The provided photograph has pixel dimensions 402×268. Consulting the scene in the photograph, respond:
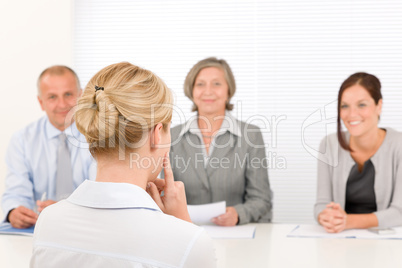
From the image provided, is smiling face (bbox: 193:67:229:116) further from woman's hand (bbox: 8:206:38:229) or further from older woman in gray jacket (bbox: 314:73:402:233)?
woman's hand (bbox: 8:206:38:229)

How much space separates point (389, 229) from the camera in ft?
8.52

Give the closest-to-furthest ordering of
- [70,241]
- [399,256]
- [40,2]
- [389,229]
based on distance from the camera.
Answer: [70,241], [399,256], [389,229], [40,2]

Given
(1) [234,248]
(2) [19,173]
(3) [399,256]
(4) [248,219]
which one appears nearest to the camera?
(3) [399,256]

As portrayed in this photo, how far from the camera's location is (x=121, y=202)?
47.8 inches

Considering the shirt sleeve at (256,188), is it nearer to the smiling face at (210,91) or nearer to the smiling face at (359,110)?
the smiling face at (210,91)

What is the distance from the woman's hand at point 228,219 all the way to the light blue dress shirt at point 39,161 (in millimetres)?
856

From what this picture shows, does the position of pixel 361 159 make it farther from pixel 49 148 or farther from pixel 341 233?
pixel 49 148

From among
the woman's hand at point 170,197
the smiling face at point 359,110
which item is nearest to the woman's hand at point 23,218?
the woman's hand at point 170,197

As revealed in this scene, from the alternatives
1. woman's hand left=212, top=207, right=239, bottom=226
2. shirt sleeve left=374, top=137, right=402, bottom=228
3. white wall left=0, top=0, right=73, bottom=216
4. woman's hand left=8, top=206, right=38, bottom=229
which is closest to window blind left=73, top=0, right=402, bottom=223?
white wall left=0, top=0, right=73, bottom=216

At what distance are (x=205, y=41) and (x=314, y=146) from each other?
1587 mm

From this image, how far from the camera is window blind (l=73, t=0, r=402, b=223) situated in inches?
198

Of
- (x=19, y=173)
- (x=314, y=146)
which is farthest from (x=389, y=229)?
(x=314, y=146)

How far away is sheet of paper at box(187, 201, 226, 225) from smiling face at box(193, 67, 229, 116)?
903 mm

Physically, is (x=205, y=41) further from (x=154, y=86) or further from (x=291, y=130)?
(x=154, y=86)
